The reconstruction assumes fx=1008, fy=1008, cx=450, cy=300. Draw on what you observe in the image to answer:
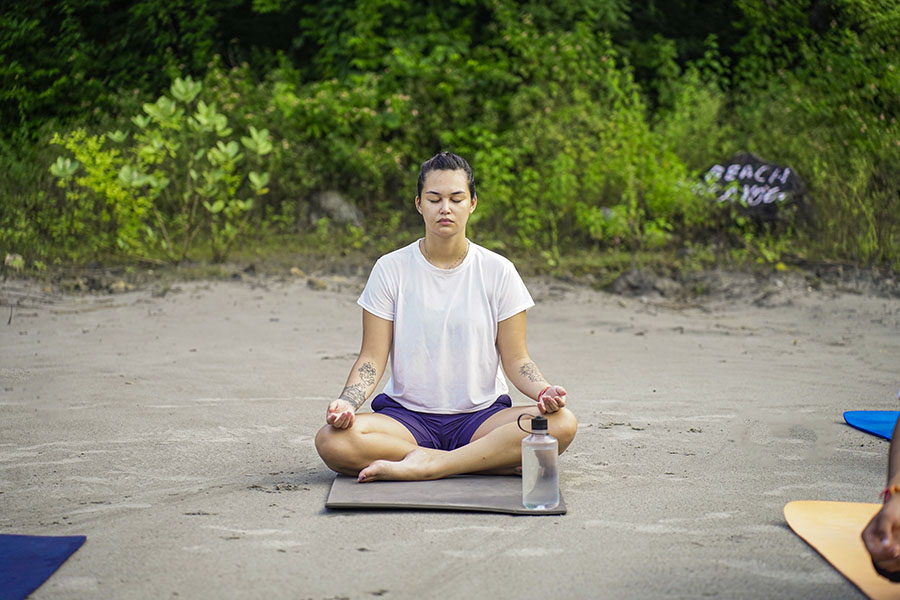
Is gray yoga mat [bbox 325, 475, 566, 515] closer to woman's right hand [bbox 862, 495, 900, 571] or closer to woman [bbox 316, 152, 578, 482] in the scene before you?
Result: woman [bbox 316, 152, 578, 482]

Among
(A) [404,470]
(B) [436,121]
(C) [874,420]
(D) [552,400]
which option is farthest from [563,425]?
(B) [436,121]

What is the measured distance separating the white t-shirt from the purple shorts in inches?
1.0

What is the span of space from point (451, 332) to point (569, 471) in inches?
29.4

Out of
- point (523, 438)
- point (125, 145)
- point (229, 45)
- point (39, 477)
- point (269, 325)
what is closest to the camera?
point (523, 438)

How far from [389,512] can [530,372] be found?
813 millimetres

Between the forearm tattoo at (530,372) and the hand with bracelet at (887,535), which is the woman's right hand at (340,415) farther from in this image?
the hand with bracelet at (887,535)

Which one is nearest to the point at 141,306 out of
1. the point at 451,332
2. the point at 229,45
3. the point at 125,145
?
the point at 125,145

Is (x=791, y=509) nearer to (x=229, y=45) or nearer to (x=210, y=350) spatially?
(x=210, y=350)

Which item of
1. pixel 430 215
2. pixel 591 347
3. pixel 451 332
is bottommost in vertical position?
pixel 591 347

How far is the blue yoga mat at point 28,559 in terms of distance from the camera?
271cm

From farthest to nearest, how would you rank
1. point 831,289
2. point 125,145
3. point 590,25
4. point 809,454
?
point 590,25 → point 125,145 → point 831,289 → point 809,454

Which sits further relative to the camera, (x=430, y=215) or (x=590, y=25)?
(x=590, y=25)

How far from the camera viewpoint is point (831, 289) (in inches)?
354

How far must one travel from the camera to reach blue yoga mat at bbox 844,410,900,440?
4.61m
